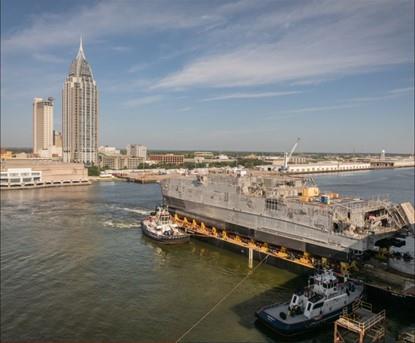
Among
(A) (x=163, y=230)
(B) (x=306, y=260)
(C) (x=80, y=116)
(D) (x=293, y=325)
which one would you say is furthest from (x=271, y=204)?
(C) (x=80, y=116)

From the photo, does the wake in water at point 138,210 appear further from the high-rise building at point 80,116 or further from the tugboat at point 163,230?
the high-rise building at point 80,116

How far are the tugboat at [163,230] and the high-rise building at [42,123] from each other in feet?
501

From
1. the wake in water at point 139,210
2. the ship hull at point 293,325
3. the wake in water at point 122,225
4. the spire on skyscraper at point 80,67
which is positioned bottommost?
the ship hull at point 293,325

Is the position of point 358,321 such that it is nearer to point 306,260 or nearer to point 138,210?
point 306,260

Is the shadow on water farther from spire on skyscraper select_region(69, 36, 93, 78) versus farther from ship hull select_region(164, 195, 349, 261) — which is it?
spire on skyscraper select_region(69, 36, 93, 78)

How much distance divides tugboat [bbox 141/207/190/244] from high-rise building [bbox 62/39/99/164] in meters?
99.2

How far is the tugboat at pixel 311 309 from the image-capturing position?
16.5 meters

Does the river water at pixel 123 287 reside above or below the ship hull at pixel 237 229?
below

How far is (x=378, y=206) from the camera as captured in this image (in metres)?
25.8

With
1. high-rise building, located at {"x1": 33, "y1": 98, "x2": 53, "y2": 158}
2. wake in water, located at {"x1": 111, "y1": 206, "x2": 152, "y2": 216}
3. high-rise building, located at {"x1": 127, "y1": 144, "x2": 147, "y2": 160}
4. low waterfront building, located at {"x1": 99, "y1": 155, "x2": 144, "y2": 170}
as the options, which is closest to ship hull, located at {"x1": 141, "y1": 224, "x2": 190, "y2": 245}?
wake in water, located at {"x1": 111, "y1": 206, "x2": 152, "y2": 216}

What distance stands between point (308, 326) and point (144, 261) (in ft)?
45.7

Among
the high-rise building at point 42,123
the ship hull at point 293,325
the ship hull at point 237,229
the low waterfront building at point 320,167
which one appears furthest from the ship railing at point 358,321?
the high-rise building at point 42,123

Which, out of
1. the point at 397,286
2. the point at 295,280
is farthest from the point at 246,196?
the point at 397,286

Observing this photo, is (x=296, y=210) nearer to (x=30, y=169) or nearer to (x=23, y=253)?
(x=23, y=253)
